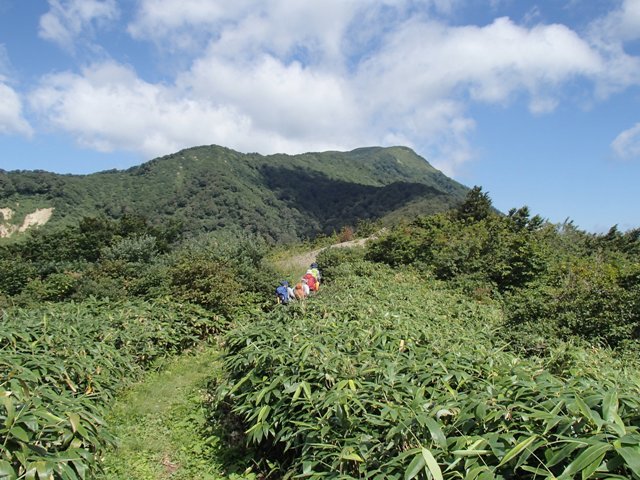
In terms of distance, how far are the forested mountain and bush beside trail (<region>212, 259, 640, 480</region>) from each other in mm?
46295

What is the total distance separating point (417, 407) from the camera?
2586 mm

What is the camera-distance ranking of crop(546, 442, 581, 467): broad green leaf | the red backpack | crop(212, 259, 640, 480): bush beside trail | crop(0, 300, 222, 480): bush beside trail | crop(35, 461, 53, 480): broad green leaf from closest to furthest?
crop(546, 442, 581, 467): broad green leaf
crop(212, 259, 640, 480): bush beside trail
crop(35, 461, 53, 480): broad green leaf
crop(0, 300, 222, 480): bush beside trail
the red backpack

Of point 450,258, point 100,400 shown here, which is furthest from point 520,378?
point 450,258

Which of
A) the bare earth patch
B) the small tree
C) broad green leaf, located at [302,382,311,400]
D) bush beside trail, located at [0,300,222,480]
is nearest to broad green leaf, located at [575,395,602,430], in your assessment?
broad green leaf, located at [302,382,311,400]

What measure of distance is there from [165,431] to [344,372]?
269cm

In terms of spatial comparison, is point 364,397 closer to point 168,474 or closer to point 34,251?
point 168,474

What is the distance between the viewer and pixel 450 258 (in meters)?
14.3

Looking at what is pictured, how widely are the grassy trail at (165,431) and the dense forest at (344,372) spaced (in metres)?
0.20

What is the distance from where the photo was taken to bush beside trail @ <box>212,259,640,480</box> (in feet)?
6.22

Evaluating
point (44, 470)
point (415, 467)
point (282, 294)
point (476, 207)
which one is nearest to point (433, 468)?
point (415, 467)

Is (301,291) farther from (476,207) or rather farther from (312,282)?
(476,207)

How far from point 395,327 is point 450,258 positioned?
32.7 ft

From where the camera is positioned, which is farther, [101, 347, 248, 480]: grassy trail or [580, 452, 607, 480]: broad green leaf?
[101, 347, 248, 480]: grassy trail

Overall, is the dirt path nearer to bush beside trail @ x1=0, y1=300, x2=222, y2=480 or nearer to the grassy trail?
bush beside trail @ x1=0, y1=300, x2=222, y2=480
